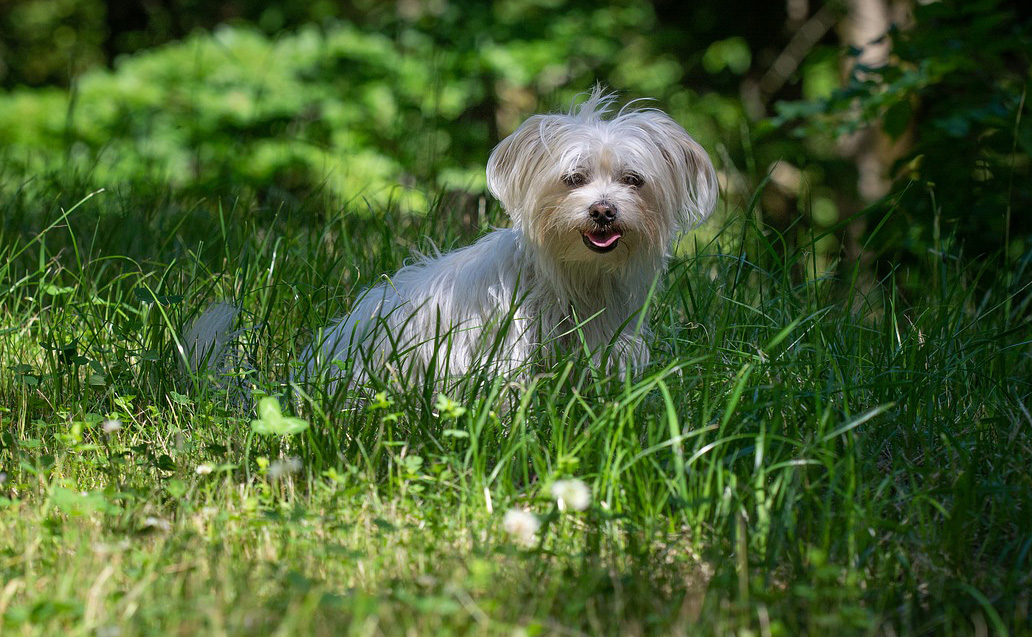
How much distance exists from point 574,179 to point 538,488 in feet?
4.13

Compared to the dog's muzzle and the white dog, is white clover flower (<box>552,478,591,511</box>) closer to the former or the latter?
the white dog

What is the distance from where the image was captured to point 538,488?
9.07 ft

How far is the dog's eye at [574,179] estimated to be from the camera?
3604 millimetres

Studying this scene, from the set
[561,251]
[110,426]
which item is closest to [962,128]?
[561,251]

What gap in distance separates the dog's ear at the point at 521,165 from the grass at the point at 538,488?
62cm

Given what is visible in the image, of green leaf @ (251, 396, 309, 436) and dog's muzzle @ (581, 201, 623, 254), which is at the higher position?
dog's muzzle @ (581, 201, 623, 254)

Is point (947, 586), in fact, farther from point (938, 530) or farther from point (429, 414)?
point (429, 414)

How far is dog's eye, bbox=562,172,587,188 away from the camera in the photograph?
11.8ft

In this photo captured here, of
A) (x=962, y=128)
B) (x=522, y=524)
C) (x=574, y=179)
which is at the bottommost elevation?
(x=522, y=524)

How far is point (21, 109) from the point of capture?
434 inches

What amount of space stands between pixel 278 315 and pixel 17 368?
2.85 ft

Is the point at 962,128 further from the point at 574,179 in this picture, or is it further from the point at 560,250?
the point at 560,250

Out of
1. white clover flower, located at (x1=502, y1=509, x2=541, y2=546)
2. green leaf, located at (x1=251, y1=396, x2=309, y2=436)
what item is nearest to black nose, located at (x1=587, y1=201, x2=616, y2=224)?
green leaf, located at (x1=251, y1=396, x2=309, y2=436)

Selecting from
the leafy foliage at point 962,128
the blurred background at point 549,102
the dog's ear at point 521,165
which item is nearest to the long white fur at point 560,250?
the dog's ear at point 521,165
